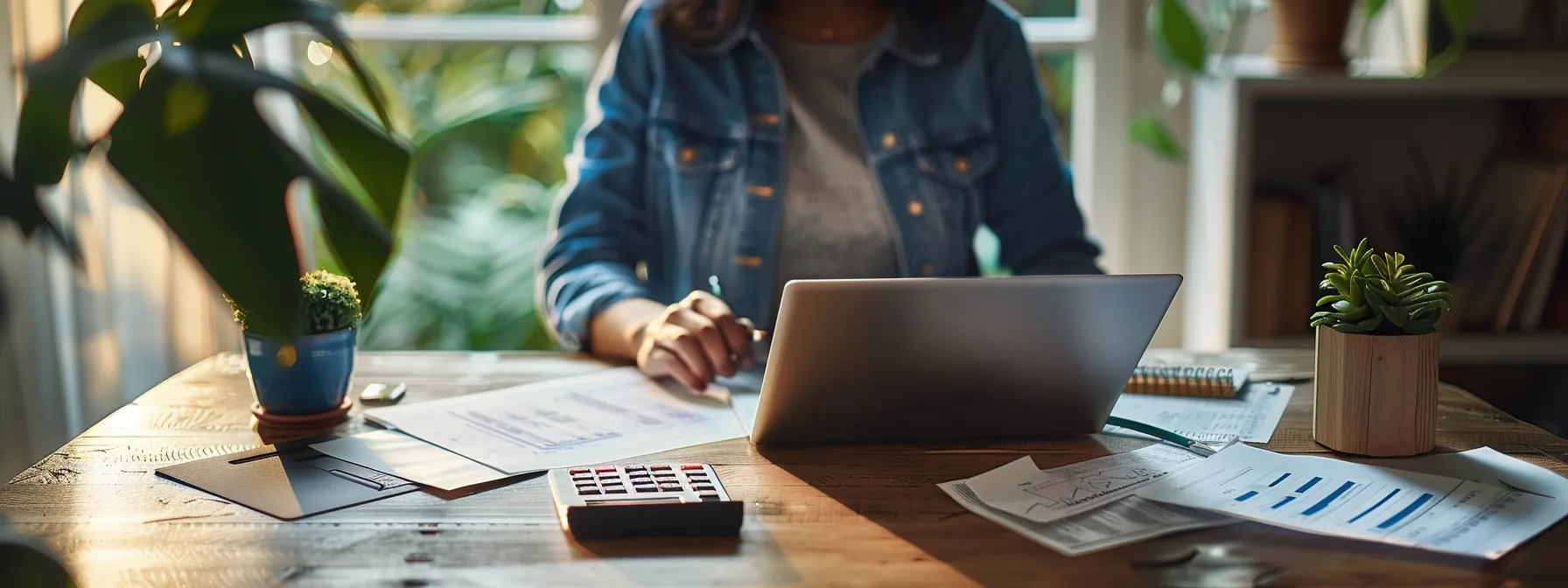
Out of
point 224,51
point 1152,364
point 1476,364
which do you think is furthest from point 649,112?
point 1476,364

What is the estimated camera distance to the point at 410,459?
1.02 meters

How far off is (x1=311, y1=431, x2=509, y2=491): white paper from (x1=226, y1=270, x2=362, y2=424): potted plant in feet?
0.19

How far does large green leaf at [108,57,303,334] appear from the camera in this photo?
53cm

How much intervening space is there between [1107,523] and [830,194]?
0.93 m

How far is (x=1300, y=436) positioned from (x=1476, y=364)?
120cm

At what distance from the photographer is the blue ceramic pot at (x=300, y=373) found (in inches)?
43.6

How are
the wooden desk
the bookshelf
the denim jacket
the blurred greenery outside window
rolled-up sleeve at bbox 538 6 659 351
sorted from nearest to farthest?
the wooden desk
rolled-up sleeve at bbox 538 6 659 351
the denim jacket
the bookshelf
the blurred greenery outside window

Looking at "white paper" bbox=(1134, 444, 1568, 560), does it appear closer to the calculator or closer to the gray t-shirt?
the calculator

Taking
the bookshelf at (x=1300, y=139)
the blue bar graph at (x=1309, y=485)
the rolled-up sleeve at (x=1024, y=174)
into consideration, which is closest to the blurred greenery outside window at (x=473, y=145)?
the bookshelf at (x=1300, y=139)

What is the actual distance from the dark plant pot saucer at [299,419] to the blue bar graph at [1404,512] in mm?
813

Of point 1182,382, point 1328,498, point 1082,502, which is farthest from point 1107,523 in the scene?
point 1182,382

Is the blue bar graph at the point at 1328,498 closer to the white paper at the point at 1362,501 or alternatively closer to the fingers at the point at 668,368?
the white paper at the point at 1362,501

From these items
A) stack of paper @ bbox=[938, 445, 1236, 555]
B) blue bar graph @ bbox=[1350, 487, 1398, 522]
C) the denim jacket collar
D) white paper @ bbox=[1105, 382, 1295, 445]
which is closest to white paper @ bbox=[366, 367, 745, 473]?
stack of paper @ bbox=[938, 445, 1236, 555]

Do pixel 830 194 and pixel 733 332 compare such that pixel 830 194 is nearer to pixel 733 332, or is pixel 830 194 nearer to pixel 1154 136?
pixel 733 332
